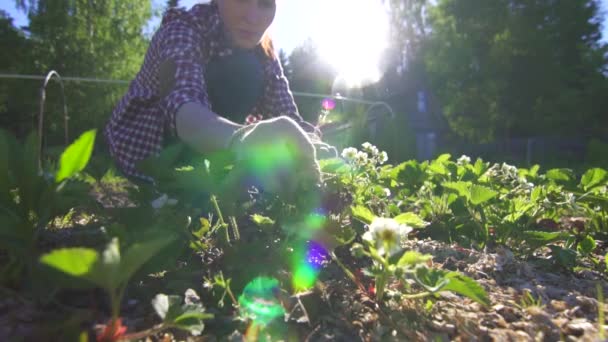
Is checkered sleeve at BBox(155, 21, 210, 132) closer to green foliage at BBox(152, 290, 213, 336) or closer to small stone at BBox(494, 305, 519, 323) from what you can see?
green foliage at BBox(152, 290, 213, 336)

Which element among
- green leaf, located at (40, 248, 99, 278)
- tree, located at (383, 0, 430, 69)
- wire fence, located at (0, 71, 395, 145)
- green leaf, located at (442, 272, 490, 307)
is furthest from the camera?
tree, located at (383, 0, 430, 69)

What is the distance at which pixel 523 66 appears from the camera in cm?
1658

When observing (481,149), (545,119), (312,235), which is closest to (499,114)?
(545,119)

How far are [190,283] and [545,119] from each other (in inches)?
711

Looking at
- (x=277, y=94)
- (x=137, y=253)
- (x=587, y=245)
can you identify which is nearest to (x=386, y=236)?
(x=137, y=253)

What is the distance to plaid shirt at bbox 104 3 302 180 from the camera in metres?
1.72

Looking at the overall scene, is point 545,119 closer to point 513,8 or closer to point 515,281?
point 513,8

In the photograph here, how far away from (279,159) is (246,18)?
120cm

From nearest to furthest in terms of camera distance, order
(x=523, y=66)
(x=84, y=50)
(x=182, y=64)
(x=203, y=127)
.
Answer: (x=203, y=127)
(x=182, y=64)
(x=84, y=50)
(x=523, y=66)

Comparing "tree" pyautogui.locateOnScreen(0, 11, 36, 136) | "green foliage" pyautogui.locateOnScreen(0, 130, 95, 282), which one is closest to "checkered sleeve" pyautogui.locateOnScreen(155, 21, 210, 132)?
"green foliage" pyautogui.locateOnScreen(0, 130, 95, 282)

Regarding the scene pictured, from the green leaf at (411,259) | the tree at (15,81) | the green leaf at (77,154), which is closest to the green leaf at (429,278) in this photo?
the green leaf at (411,259)

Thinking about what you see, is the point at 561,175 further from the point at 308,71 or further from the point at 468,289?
the point at 308,71

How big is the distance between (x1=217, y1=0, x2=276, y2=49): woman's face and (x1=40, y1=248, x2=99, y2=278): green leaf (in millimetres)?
1614

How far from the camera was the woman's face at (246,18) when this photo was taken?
6.47 ft
